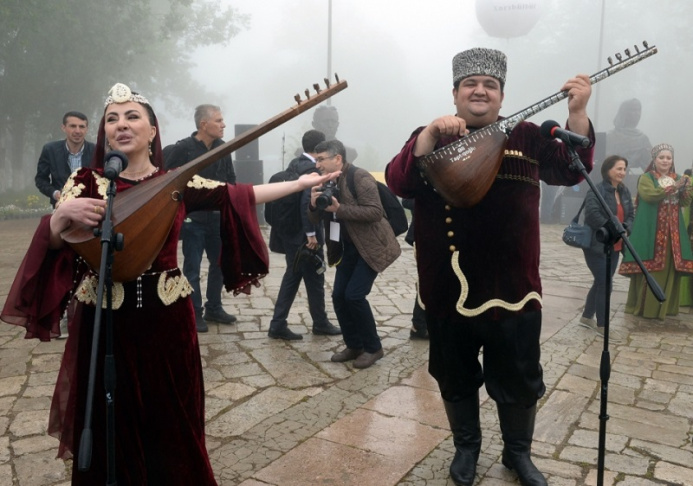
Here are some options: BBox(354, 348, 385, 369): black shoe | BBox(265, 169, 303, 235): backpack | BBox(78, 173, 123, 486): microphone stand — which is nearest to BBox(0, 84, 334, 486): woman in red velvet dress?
BBox(78, 173, 123, 486): microphone stand

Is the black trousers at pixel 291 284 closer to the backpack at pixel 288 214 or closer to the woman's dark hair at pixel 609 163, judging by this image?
the backpack at pixel 288 214

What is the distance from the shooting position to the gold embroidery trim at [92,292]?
2584mm

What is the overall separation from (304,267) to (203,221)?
3.56ft

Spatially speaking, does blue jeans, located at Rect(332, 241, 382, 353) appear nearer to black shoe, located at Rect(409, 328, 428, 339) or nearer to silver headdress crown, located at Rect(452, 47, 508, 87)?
black shoe, located at Rect(409, 328, 428, 339)

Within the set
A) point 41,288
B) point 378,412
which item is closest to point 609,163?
point 378,412

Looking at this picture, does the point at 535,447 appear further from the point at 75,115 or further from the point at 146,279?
the point at 75,115

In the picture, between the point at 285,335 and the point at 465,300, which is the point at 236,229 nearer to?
the point at 465,300

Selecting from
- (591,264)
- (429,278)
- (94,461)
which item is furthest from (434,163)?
(591,264)

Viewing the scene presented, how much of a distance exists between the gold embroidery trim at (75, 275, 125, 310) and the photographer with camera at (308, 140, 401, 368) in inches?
101

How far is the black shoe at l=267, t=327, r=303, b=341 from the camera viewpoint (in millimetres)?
6051

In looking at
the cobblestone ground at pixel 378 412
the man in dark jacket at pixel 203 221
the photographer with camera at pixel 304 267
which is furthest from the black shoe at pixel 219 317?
the photographer with camera at pixel 304 267

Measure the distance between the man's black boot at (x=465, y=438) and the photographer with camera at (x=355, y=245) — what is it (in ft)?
6.32

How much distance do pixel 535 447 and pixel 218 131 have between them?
3.95m

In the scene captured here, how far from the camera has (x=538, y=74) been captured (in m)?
38.9
